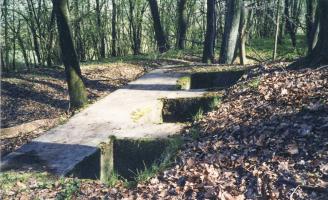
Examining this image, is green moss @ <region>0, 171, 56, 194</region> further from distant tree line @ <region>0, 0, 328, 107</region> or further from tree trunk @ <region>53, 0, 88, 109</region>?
distant tree line @ <region>0, 0, 328, 107</region>

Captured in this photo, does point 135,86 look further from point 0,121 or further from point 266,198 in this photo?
point 266,198

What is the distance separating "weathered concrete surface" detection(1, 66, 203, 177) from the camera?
22.0 feet

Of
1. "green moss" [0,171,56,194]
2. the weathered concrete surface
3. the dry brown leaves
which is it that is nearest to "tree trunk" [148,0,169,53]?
the weathered concrete surface

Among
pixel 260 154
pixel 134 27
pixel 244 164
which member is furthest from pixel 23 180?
pixel 134 27

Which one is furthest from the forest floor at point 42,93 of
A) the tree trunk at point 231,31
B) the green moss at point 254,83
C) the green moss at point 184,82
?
the green moss at point 254,83

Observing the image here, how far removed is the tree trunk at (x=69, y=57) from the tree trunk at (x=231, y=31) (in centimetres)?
642

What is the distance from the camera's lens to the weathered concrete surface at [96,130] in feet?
22.0

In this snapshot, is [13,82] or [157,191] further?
[13,82]

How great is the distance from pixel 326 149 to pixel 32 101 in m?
10.2

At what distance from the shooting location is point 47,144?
749 cm

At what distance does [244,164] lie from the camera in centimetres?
532

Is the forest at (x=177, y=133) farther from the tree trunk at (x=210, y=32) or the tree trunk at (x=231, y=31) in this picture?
the tree trunk at (x=210, y=32)

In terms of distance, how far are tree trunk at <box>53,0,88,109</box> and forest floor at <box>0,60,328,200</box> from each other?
4.24 metres

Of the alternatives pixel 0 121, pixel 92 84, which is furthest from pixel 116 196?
pixel 92 84
